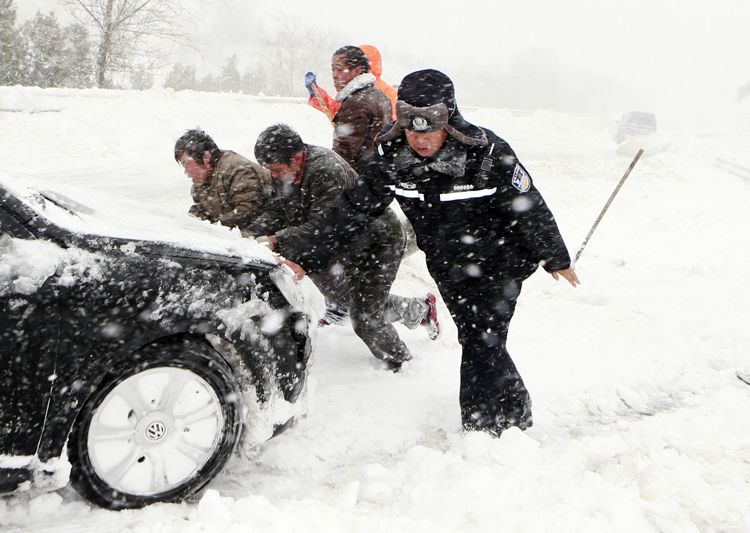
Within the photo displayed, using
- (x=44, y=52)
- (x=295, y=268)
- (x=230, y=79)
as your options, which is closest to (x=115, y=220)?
(x=295, y=268)

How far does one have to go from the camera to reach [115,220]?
255 cm

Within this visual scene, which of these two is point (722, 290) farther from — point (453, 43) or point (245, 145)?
point (453, 43)

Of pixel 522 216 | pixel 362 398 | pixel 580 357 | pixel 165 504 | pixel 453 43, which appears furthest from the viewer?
pixel 453 43

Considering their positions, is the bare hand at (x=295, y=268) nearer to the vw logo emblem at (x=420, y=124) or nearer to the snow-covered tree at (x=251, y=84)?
the vw logo emblem at (x=420, y=124)

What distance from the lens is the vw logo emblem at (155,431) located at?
2.34m

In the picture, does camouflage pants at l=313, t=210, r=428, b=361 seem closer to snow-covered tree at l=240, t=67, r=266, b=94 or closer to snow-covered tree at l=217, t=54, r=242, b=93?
snow-covered tree at l=217, t=54, r=242, b=93

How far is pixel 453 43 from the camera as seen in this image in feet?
233

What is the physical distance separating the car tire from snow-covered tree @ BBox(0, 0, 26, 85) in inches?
910

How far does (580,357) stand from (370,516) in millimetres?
2851

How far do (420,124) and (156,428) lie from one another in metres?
1.79

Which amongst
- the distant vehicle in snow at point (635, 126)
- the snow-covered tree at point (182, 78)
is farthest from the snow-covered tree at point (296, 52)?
the distant vehicle in snow at point (635, 126)

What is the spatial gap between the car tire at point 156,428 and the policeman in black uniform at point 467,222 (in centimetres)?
111

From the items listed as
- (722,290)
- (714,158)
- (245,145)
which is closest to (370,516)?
(722,290)

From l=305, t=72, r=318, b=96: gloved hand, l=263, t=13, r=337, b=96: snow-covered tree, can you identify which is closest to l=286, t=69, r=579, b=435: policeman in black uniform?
→ l=305, t=72, r=318, b=96: gloved hand
